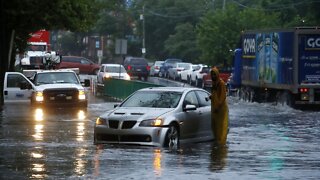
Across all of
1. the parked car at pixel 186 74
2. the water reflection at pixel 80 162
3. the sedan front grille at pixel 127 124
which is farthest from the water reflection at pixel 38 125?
the parked car at pixel 186 74

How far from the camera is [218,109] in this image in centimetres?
2044

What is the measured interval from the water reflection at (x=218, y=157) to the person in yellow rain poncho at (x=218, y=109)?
Result: 0.62 meters

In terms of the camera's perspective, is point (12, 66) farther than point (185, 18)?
No

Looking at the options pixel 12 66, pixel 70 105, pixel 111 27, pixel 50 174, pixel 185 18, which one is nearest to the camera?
pixel 50 174

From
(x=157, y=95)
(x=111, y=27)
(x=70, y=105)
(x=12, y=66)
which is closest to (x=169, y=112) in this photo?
(x=157, y=95)

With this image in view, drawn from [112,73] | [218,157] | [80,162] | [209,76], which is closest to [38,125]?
[218,157]

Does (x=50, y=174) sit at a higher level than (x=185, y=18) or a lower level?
lower

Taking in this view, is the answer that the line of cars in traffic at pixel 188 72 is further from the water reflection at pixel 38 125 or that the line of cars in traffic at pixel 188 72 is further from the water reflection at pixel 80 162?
the water reflection at pixel 80 162

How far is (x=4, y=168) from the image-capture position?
14711 mm

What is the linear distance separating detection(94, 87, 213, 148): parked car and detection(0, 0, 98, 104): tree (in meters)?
16.7

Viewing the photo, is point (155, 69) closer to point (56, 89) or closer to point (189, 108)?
point (56, 89)

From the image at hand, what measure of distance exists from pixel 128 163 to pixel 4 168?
2.20m

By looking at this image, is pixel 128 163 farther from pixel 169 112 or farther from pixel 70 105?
pixel 70 105

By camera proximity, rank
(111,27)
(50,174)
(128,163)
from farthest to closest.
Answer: (111,27)
(128,163)
(50,174)
